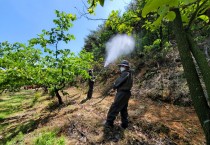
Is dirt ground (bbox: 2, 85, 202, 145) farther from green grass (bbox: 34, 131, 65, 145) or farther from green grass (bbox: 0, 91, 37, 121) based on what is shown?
green grass (bbox: 0, 91, 37, 121)

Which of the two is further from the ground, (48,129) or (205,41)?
(205,41)

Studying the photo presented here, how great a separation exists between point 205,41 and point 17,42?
899cm

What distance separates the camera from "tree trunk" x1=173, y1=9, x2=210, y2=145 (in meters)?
2.46

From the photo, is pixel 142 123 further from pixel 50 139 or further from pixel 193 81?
pixel 193 81

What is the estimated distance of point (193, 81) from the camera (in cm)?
248

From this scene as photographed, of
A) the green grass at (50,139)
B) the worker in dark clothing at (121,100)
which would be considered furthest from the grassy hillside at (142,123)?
the worker in dark clothing at (121,100)

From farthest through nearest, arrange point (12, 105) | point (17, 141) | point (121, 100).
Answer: point (12, 105) → point (17, 141) → point (121, 100)

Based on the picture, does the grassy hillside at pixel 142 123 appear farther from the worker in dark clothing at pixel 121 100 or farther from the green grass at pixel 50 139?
the worker in dark clothing at pixel 121 100

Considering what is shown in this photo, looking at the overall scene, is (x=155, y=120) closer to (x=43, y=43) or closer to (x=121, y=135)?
(x=121, y=135)

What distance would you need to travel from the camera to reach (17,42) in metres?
11.5

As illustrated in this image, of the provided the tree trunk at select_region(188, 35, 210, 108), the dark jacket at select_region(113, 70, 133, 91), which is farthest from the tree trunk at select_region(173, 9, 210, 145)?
the dark jacket at select_region(113, 70, 133, 91)

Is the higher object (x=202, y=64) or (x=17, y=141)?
(x=202, y=64)

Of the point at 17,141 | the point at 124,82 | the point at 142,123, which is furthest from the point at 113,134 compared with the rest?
the point at 17,141

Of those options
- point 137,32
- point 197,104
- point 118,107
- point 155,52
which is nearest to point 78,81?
point 137,32
